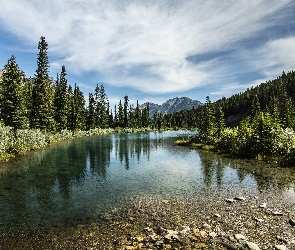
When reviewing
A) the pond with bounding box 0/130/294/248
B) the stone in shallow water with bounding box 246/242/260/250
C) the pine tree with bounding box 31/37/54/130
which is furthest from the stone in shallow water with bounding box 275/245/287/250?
the pine tree with bounding box 31/37/54/130

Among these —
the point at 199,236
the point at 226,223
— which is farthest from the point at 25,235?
the point at 226,223

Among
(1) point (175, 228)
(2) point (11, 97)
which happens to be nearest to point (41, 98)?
(2) point (11, 97)

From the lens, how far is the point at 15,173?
22.8m

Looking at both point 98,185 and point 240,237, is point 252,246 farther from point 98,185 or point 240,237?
point 98,185

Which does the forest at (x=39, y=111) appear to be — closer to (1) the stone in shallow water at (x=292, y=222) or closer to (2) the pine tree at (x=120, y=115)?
(2) the pine tree at (x=120, y=115)

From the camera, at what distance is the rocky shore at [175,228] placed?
367 inches

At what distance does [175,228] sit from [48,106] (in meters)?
62.6

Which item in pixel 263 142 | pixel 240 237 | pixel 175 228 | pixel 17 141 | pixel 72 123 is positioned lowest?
pixel 175 228

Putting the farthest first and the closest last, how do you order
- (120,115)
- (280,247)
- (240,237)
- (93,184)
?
(120,115) → (93,184) → (240,237) → (280,247)

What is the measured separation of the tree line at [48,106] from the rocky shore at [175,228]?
117 feet

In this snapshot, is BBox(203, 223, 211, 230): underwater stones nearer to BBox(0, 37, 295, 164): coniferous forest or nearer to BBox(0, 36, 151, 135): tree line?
BBox(0, 37, 295, 164): coniferous forest

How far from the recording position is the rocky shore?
9.33 meters

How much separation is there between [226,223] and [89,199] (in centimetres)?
912

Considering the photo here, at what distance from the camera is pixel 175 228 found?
35.4ft
